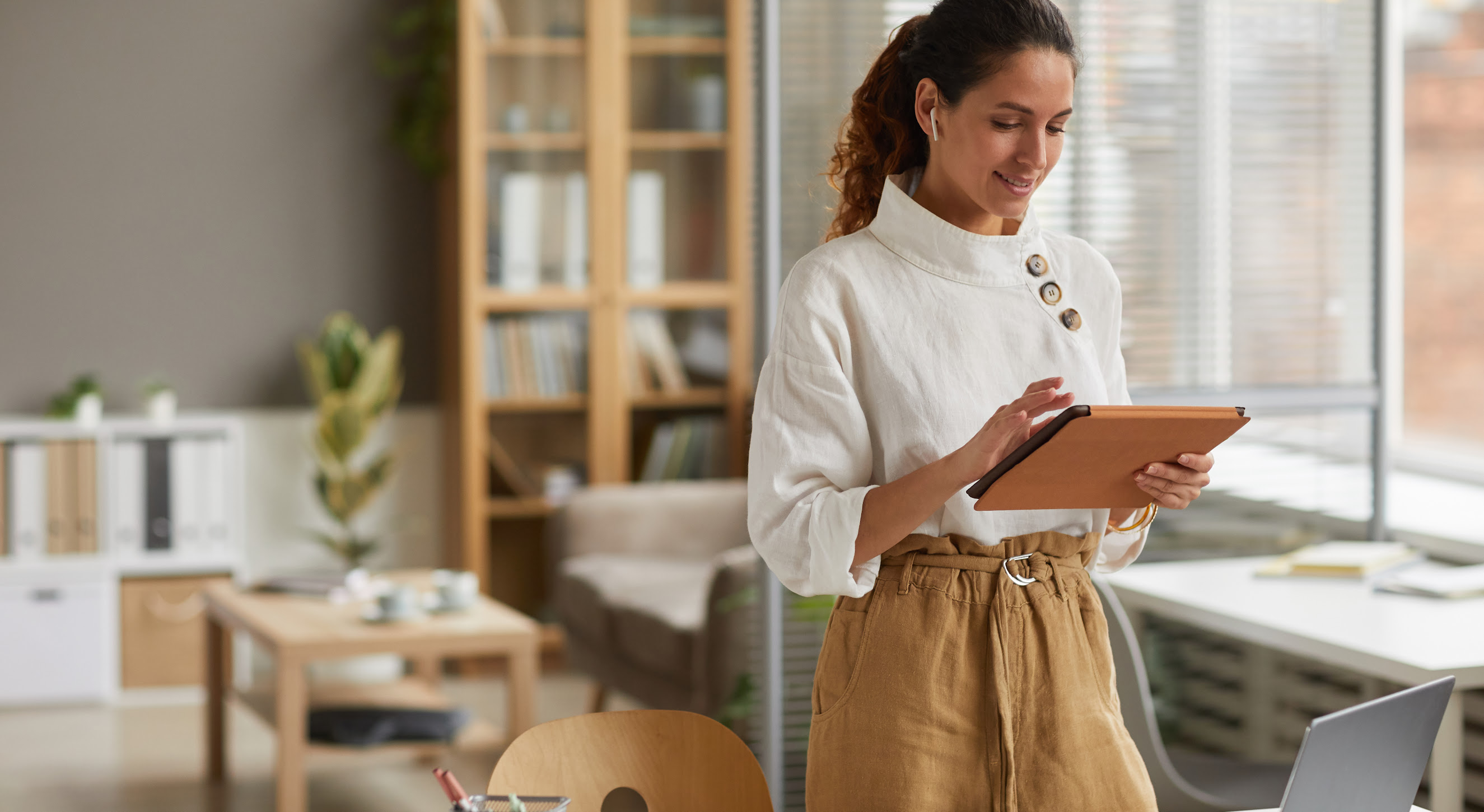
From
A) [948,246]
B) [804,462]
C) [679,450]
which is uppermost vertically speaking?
[948,246]

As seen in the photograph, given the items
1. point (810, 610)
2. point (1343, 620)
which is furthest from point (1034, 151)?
point (810, 610)

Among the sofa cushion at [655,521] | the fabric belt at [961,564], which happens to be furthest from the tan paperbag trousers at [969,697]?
the sofa cushion at [655,521]

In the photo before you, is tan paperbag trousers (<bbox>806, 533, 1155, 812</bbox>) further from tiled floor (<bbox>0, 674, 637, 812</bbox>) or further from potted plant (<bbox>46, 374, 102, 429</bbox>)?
potted plant (<bbox>46, 374, 102, 429</bbox>)

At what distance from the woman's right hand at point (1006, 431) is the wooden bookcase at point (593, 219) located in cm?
366

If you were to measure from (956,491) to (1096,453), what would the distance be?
0.12 metres

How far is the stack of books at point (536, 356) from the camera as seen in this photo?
16.0ft

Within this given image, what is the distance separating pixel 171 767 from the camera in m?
3.98

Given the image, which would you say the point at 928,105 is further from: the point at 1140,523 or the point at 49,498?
the point at 49,498

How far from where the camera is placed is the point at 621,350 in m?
4.95

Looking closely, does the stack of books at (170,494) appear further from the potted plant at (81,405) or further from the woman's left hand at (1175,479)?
the woman's left hand at (1175,479)

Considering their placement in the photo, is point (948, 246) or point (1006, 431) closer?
point (1006, 431)

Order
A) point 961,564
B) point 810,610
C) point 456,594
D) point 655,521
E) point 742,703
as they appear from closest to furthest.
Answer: point 961,564 < point 810,610 < point 742,703 < point 456,594 < point 655,521

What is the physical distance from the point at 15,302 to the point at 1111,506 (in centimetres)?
448

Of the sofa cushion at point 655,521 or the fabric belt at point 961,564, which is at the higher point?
the fabric belt at point 961,564
